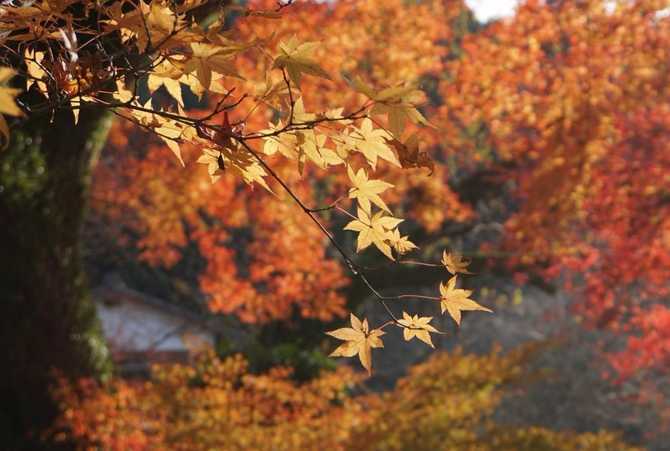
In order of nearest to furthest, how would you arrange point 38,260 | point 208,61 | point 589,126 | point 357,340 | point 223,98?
point 208,61 → point 223,98 → point 357,340 → point 38,260 → point 589,126

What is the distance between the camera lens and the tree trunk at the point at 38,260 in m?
8.05

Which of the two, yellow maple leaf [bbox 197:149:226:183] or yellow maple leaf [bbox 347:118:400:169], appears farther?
yellow maple leaf [bbox 197:149:226:183]

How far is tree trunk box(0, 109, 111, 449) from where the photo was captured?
805cm

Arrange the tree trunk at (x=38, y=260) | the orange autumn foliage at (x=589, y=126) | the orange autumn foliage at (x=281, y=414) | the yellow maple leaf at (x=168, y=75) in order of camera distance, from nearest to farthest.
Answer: the yellow maple leaf at (x=168, y=75) < the tree trunk at (x=38, y=260) < the orange autumn foliage at (x=281, y=414) < the orange autumn foliage at (x=589, y=126)

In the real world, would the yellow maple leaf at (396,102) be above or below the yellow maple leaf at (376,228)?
above

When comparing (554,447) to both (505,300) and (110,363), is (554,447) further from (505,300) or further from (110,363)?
(505,300)

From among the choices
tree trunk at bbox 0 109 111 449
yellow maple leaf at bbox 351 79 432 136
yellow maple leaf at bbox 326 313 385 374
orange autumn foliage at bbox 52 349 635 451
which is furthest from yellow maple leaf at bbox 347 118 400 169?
orange autumn foliage at bbox 52 349 635 451

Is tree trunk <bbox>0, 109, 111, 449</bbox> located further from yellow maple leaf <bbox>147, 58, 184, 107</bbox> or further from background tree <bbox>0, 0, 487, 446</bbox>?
yellow maple leaf <bbox>147, 58, 184, 107</bbox>

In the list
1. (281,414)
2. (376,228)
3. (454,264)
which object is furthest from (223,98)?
(281,414)

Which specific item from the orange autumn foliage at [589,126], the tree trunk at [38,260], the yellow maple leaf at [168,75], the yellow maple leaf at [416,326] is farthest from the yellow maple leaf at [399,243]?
the orange autumn foliage at [589,126]

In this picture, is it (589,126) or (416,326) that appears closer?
(416,326)

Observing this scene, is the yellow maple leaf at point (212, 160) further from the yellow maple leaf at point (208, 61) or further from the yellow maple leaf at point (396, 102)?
the yellow maple leaf at point (396, 102)

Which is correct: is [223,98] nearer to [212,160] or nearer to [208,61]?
[208,61]

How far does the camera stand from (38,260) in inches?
327
